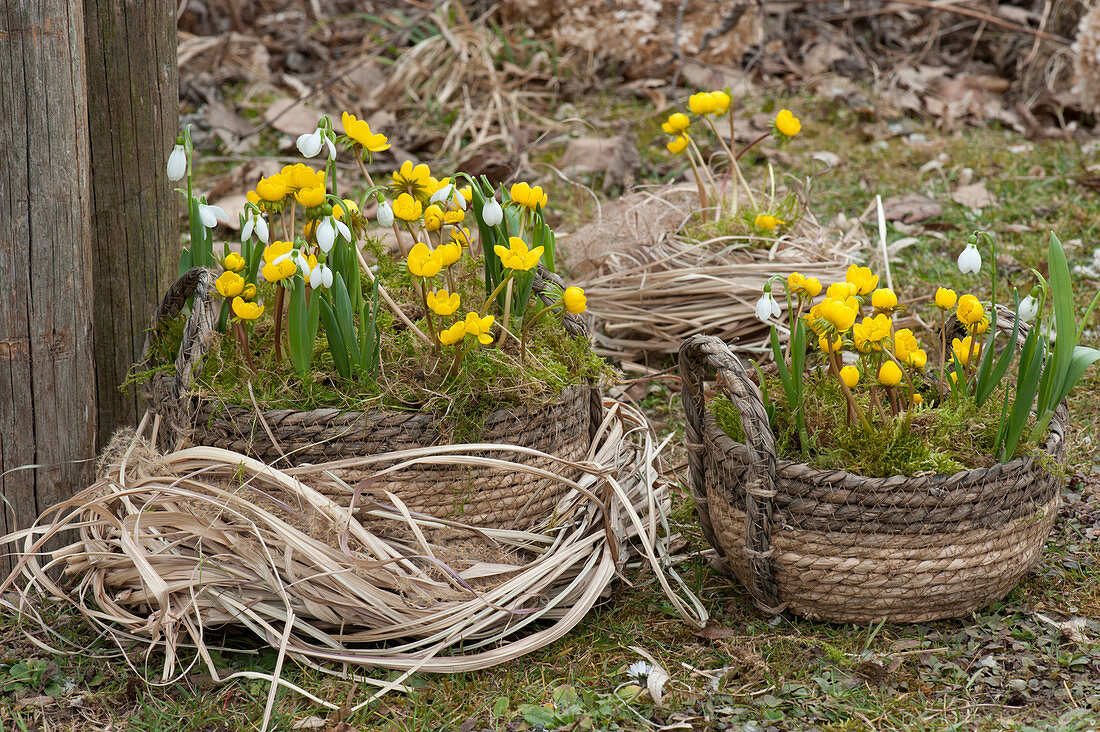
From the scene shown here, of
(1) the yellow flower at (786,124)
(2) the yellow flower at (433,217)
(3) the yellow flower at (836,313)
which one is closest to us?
(3) the yellow flower at (836,313)

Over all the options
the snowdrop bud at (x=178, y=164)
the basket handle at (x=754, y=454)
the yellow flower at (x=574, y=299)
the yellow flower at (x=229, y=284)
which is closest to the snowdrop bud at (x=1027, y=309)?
the basket handle at (x=754, y=454)

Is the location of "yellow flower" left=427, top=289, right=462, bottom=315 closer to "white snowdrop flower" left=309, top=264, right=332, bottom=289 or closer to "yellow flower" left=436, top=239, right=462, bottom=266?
"yellow flower" left=436, top=239, right=462, bottom=266

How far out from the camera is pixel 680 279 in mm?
2754

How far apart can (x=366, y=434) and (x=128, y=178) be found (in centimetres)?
89

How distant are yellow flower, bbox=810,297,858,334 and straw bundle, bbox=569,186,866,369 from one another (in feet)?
3.40


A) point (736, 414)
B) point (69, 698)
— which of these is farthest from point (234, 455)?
point (736, 414)

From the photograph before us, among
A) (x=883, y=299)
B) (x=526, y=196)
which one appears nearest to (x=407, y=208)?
(x=526, y=196)

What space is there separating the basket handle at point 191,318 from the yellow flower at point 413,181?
1.28 feet

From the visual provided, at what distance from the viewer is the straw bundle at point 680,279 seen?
273cm

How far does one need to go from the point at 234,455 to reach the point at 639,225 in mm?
1737

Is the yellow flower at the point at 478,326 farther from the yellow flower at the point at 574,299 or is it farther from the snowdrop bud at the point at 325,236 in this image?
the snowdrop bud at the point at 325,236

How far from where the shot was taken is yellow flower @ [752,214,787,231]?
2807 millimetres

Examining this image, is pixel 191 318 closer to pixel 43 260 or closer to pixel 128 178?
pixel 43 260

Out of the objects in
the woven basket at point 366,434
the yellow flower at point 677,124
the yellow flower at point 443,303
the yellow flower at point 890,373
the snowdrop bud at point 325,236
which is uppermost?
the yellow flower at point 677,124
